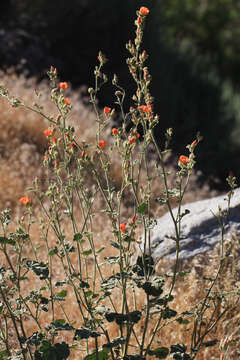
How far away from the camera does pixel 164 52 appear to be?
8477 millimetres

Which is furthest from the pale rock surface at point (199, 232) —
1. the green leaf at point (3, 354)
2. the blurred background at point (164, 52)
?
the blurred background at point (164, 52)

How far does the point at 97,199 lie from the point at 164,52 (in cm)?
485

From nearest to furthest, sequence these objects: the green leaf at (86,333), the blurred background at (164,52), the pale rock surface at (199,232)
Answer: the green leaf at (86,333) → the pale rock surface at (199,232) → the blurred background at (164,52)

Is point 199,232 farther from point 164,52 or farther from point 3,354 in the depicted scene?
point 164,52

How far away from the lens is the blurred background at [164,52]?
7684mm

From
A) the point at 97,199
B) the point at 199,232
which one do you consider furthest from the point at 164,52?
the point at 199,232

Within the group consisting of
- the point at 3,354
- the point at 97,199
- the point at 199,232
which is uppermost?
the point at 97,199

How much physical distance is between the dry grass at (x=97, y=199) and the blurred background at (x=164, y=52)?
1.42m

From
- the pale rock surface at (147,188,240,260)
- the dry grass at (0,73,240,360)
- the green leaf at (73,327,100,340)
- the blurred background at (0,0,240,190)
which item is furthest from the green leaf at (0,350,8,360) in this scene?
the blurred background at (0,0,240,190)

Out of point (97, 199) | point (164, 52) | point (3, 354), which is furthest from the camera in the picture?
point (164, 52)

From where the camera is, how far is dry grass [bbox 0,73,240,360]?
2817 millimetres

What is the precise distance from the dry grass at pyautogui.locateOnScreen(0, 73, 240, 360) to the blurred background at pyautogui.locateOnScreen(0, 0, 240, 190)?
1418 mm

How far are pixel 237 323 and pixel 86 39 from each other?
6.89 m

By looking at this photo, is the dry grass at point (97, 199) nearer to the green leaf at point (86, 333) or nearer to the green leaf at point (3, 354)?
the green leaf at point (86, 333)
